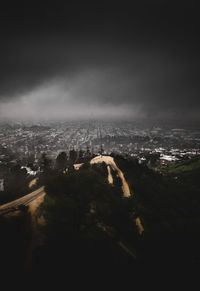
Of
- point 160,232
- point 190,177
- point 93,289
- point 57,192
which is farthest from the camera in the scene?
point 190,177

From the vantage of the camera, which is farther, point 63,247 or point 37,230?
point 37,230

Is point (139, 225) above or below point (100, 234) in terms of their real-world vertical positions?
below

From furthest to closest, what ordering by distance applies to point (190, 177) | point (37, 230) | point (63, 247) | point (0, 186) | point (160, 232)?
point (190, 177) < point (0, 186) < point (160, 232) < point (37, 230) < point (63, 247)

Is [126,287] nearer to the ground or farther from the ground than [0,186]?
farther from the ground

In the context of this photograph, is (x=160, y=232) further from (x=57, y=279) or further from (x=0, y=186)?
(x=0, y=186)

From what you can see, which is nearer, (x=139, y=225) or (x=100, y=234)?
(x=100, y=234)

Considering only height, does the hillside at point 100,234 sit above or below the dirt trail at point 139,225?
above

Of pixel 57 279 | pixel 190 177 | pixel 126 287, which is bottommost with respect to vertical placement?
pixel 190 177

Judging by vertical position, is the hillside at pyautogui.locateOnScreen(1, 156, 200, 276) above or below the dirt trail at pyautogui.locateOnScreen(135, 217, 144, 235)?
above

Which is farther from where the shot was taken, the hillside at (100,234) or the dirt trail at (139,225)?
the dirt trail at (139,225)

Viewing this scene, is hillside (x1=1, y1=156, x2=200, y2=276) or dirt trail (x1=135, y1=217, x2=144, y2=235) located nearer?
hillside (x1=1, y1=156, x2=200, y2=276)

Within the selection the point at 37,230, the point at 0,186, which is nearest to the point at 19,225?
the point at 37,230
